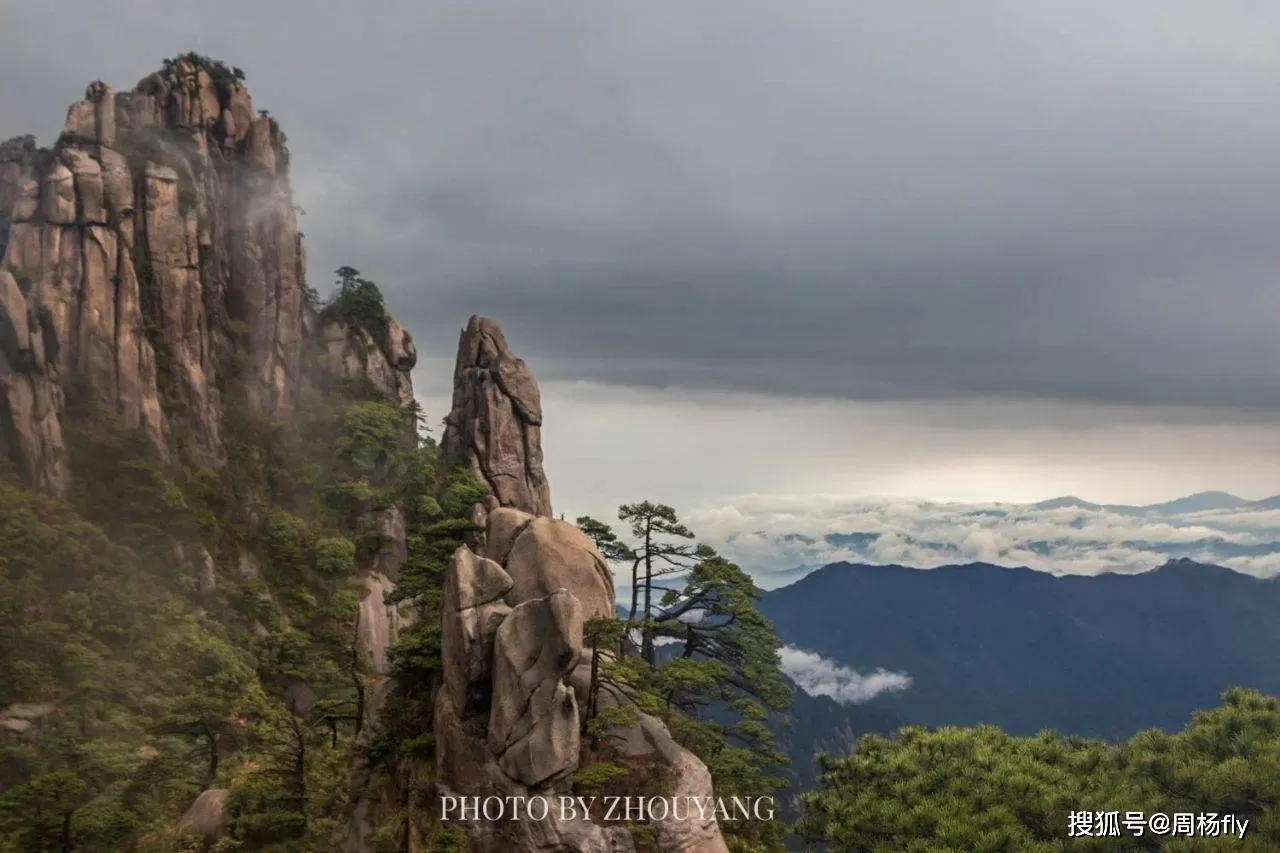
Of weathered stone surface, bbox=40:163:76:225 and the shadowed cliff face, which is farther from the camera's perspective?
weathered stone surface, bbox=40:163:76:225

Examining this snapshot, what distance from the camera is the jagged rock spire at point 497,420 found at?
225ft

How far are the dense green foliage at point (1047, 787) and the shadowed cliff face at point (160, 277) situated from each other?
63.3 m

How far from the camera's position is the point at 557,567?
3141 cm

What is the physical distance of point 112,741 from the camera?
43.0m

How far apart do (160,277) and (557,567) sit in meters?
59.6

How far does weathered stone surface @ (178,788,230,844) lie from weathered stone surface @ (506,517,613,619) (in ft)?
64.7

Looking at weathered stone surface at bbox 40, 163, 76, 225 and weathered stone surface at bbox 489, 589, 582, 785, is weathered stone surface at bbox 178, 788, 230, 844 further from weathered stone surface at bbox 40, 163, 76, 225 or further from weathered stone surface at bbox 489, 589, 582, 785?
weathered stone surface at bbox 40, 163, 76, 225

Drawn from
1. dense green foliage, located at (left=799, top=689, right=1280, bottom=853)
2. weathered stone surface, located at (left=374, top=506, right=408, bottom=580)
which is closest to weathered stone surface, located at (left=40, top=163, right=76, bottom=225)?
weathered stone surface, located at (left=374, top=506, right=408, bottom=580)

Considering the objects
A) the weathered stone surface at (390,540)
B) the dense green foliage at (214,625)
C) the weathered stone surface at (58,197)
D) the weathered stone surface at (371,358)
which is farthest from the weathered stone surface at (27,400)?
the weathered stone surface at (371,358)

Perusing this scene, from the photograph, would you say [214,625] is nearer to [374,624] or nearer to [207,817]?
[374,624]

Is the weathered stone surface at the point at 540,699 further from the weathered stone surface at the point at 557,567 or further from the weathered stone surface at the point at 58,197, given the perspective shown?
the weathered stone surface at the point at 58,197

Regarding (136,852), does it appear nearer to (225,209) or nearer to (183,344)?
(183,344)

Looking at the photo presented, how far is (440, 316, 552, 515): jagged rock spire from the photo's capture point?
68.5 meters

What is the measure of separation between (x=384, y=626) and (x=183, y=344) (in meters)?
32.0
